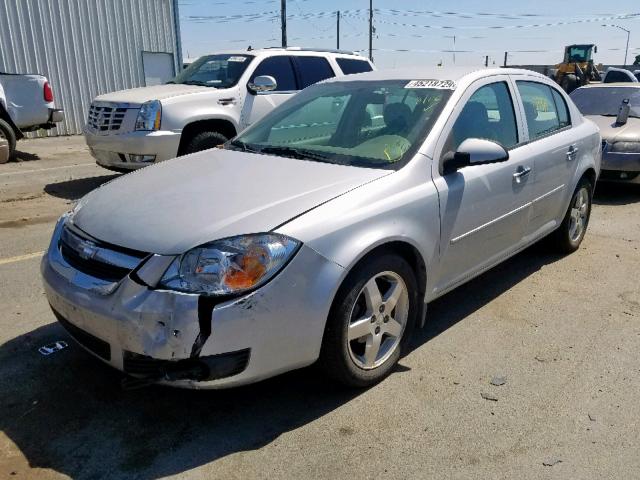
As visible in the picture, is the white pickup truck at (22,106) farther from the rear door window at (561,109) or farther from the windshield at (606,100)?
the windshield at (606,100)

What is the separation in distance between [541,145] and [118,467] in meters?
3.54

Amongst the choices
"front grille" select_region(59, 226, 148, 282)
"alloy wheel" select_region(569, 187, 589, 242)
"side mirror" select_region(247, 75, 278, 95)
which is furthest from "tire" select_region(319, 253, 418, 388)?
"side mirror" select_region(247, 75, 278, 95)

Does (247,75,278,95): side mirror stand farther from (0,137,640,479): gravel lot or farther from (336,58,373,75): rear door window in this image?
(0,137,640,479): gravel lot

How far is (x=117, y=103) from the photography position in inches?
301

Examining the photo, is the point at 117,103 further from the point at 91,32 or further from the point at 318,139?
the point at 91,32

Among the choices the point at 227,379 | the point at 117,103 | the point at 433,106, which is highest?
the point at 433,106

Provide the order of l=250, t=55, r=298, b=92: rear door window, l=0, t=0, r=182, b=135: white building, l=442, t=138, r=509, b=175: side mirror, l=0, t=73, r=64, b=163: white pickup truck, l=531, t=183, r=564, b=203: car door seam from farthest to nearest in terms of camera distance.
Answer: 1. l=0, t=0, r=182, b=135: white building
2. l=0, t=73, r=64, b=163: white pickup truck
3. l=250, t=55, r=298, b=92: rear door window
4. l=531, t=183, r=564, b=203: car door seam
5. l=442, t=138, r=509, b=175: side mirror

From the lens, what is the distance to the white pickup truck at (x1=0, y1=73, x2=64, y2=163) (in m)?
10.7

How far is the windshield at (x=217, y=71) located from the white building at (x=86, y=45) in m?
8.19

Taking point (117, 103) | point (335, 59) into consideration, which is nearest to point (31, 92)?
point (117, 103)

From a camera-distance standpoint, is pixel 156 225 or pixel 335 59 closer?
pixel 156 225

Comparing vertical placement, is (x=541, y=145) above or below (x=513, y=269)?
above

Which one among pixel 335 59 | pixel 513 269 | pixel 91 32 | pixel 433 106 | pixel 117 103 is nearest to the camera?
pixel 433 106

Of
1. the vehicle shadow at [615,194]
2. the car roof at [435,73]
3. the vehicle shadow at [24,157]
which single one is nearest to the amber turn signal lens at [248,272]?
the car roof at [435,73]
